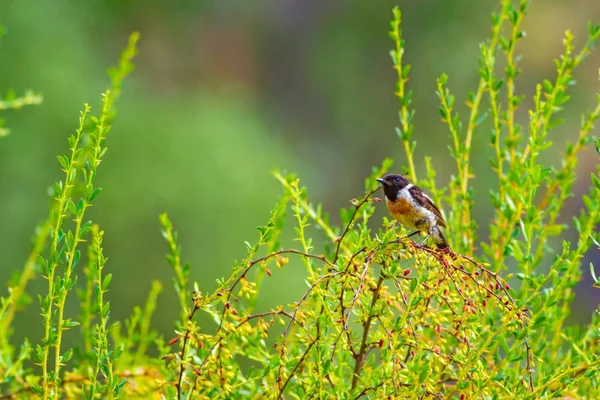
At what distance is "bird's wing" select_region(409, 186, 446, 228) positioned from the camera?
163cm

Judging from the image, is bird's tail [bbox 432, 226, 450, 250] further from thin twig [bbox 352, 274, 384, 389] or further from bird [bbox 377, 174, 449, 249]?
thin twig [bbox 352, 274, 384, 389]

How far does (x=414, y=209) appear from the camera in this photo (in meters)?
1.68

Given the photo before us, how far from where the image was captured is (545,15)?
11.6m

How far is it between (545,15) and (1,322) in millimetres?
11689

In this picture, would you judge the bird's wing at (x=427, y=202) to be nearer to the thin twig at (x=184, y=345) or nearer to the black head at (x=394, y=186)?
the black head at (x=394, y=186)

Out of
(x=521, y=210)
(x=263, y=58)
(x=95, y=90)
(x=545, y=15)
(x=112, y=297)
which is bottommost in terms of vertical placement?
(x=521, y=210)

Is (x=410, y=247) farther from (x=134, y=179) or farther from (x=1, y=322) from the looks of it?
(x=134, y=179)

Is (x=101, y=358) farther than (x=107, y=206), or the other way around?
(x=107, y=206)

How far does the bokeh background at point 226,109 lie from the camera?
25.7ft

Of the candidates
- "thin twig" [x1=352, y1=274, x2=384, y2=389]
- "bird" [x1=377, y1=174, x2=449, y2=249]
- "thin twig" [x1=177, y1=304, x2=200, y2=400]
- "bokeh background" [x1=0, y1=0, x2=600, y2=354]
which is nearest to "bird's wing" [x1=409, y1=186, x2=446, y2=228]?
"bird" [x1=377, y1=174, x2=449, y2=249]

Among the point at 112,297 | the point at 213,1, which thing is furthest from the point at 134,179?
the point at 213,1

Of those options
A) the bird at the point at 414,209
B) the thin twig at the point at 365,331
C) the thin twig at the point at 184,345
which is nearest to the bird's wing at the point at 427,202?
the bird at the point at 414,209

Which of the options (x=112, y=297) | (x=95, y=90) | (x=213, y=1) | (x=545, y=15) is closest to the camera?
(x=112, y=297)

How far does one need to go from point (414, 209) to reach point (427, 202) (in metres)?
0.03
